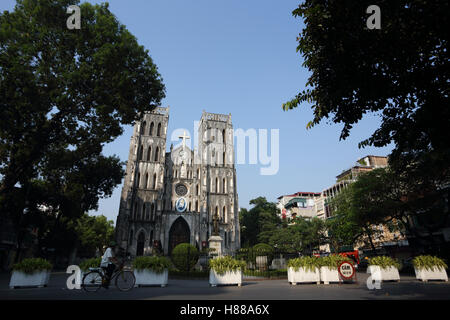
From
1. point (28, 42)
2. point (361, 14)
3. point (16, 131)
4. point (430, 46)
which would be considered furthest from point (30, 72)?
point (430, 46)

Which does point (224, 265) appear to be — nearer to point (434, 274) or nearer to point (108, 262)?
point (108, 262)

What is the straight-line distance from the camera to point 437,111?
6.59 m

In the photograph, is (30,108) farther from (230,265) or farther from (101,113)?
(230,265)

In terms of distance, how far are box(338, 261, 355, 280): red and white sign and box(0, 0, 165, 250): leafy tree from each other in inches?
457

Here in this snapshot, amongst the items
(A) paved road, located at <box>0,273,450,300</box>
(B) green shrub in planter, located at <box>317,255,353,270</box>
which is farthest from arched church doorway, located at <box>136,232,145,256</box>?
(B) green shrub in planter, located at <box>317,255,353,270</box>

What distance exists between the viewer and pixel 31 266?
8.48 meters

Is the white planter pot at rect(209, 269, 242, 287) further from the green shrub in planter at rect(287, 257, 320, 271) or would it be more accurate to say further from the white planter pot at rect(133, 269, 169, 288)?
the green shrub in planter at rect(287, 257, 320, 271)

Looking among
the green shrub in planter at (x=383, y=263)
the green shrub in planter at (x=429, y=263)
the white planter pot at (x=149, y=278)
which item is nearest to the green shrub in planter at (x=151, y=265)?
the white planter pot at (x=149, y=278)

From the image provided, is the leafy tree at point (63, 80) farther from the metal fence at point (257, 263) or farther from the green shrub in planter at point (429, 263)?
the green shrub in planter at point (429, 263)

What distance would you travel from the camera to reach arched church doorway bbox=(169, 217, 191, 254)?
3701 centimetres

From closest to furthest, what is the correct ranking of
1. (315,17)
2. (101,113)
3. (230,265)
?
(315,17)
(230,265)
(101,113)

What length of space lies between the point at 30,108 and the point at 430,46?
46.4 feet

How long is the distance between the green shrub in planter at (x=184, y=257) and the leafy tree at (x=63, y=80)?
892cm

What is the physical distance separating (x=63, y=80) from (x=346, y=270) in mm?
14045
